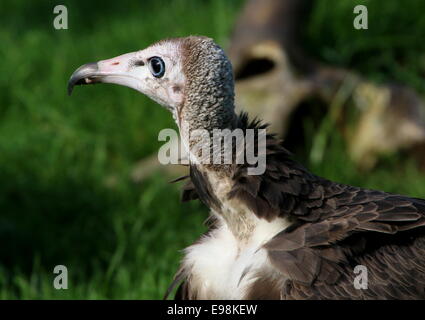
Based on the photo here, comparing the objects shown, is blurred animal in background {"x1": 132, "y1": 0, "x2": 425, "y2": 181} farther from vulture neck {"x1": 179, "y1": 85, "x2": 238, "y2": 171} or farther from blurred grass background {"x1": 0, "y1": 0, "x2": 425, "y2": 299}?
vulture neck {"x1": 179, "y1": 85, "x2": 238, "y2": 171}

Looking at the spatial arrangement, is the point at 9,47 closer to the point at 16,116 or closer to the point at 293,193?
the point at 16,116

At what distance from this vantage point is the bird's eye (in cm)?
279

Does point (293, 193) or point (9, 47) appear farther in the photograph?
point (9, 47)

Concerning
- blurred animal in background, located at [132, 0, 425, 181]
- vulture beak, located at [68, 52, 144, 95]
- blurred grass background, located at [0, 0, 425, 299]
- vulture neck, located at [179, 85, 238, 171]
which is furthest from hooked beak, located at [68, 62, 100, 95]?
blurred animal in background, located at [132, 0, 425, 181]

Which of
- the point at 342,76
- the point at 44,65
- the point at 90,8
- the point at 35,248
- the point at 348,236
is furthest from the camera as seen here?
the point at 90,8

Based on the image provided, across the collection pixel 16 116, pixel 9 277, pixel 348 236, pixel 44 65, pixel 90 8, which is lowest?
pixel 9 277

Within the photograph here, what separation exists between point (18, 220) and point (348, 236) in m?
2.71

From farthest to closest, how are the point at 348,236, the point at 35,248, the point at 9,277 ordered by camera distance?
the point at 35,248, the point at 9,277, the point at 348,236

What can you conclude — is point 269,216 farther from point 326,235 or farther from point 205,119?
point 205,119

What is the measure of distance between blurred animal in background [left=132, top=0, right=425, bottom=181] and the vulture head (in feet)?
7.52

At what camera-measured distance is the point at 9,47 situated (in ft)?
20.7

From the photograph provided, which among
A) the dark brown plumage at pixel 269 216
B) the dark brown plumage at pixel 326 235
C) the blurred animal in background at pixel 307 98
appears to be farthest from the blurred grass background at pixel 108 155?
the dark brown plumage at pixel 326 235

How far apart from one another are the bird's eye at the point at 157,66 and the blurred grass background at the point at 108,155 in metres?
1.27

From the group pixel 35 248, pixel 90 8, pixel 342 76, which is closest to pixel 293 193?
pixel 35 248
